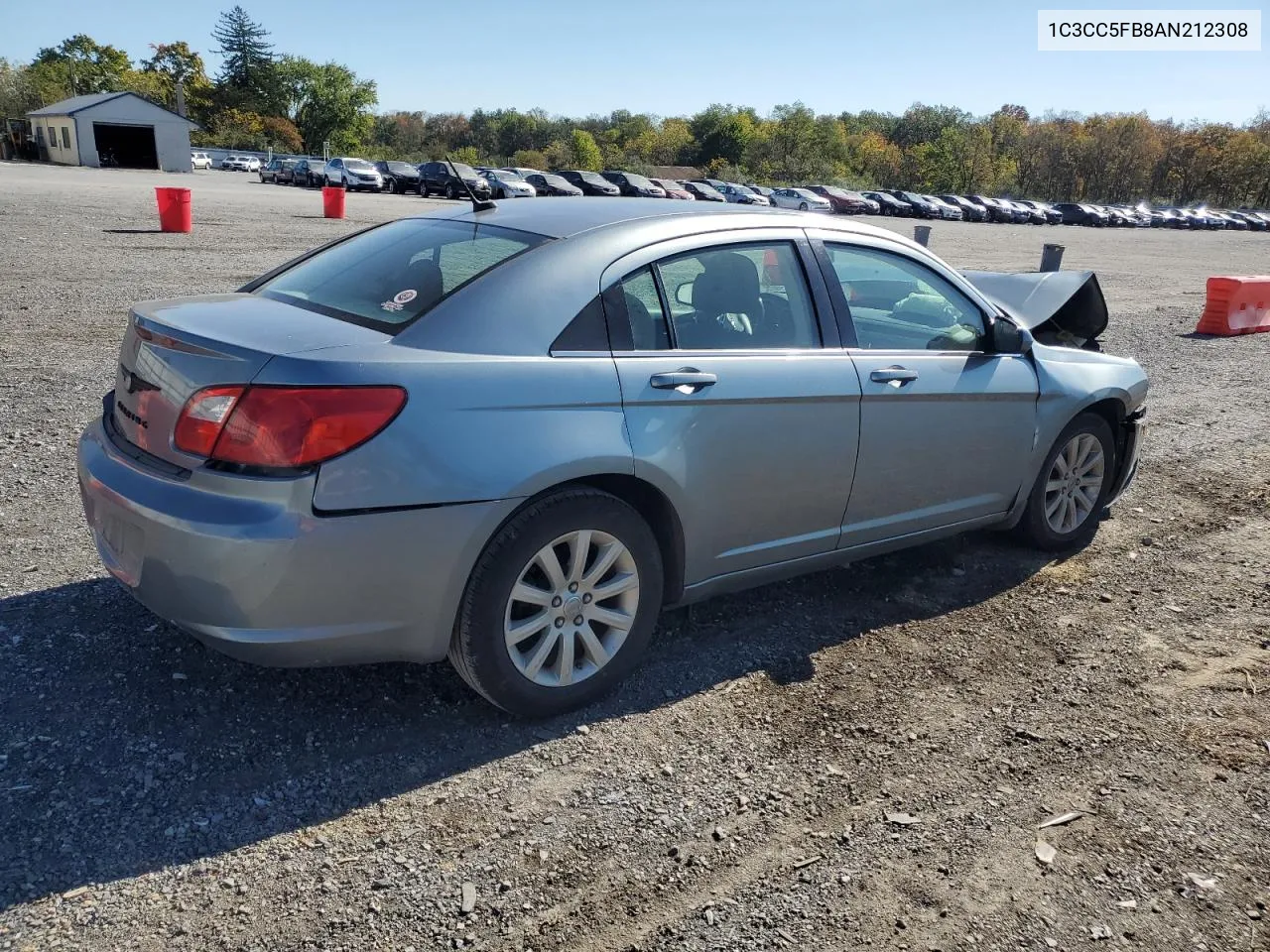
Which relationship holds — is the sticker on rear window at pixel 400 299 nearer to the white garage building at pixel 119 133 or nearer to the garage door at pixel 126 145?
the white garage building at pixel 119 133

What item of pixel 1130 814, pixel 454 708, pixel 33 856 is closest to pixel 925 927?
pixel 1130 814

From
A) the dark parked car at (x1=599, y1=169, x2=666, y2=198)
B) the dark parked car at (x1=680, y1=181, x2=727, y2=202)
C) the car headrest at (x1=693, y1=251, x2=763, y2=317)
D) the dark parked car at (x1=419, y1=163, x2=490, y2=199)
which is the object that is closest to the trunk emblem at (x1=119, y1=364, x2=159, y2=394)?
the car headrest at (x1=693, y1=251, x2=763, y2=317)

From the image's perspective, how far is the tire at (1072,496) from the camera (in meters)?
4.86

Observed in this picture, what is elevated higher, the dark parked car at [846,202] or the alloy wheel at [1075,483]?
Answer: the dark parked car at [846,202]

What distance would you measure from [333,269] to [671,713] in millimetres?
2070

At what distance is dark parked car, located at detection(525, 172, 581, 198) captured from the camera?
1865 inches

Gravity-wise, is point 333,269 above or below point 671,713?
above

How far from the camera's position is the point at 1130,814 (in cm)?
301

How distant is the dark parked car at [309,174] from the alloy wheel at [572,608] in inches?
1974

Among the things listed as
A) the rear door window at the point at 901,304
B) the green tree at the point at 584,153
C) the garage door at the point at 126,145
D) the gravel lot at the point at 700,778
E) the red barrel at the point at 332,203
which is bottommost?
the gravel lot at the point at 700,778

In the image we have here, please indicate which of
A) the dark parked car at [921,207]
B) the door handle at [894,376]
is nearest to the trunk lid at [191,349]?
the door handle at [894,376]

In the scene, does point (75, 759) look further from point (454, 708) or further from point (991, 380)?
point (991, 380)

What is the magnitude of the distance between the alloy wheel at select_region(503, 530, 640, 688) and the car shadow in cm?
21

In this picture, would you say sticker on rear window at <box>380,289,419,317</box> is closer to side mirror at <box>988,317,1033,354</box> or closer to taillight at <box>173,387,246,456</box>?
taillight at <box>173,387,246,456</box>
